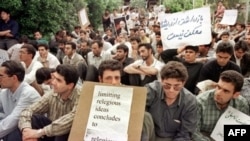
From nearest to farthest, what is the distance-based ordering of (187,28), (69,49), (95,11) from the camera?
(187,28), (69,49), (95,11)

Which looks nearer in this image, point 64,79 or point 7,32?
point 64,79

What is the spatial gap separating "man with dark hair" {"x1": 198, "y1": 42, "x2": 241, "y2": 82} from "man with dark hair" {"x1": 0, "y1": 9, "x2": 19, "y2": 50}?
526 cm

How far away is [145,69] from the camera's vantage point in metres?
5.42

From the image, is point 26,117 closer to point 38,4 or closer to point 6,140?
point 6,140

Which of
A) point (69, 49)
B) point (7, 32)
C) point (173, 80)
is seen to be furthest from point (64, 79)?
point (7, 32)

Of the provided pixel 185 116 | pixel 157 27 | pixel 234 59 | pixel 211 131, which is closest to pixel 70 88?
pixel 185 116

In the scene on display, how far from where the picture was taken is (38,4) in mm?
10742

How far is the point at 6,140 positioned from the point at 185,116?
1.61 m

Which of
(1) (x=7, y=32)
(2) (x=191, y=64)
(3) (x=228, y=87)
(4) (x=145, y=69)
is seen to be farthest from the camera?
(1) (x=7, y=32)

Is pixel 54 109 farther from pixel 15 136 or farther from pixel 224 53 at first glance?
pixel 224 53

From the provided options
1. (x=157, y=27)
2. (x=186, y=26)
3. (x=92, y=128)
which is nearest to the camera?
(x=92, y=128)

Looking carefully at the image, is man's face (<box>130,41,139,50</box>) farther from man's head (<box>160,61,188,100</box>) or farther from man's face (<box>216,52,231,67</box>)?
man's head (<box>160,61,188,100</box>)

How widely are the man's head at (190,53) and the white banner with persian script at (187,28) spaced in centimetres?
28

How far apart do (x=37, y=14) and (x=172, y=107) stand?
828cm
